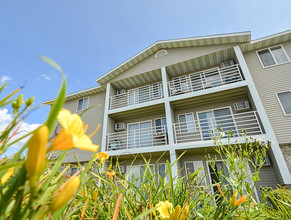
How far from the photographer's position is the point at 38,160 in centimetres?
21

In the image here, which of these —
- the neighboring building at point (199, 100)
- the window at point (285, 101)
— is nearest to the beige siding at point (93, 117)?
the neighboring building at point (199, 100)

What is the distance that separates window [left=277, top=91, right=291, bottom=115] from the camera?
5965mm

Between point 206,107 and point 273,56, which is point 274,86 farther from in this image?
point 206,107

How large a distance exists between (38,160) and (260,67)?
367 inches

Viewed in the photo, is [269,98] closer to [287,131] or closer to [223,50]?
[287,131]

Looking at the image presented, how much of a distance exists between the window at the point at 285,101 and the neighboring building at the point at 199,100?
0.03 m

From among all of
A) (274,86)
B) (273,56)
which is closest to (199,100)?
(274,86)

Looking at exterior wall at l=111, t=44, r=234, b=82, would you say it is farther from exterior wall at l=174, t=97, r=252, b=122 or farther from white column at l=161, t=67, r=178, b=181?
exterior wall at l=174, t=97, r=252, b=122

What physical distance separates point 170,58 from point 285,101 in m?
5.88

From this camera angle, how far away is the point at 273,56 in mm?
6969

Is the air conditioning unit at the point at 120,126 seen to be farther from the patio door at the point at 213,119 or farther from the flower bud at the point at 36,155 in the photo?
the flower bud at the point at 36,155

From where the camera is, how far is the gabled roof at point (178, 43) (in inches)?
271

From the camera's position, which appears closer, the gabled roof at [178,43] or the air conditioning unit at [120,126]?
the gabled roof at [178,43]

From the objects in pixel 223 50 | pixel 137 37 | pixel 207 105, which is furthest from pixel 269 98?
pixel 137 37
